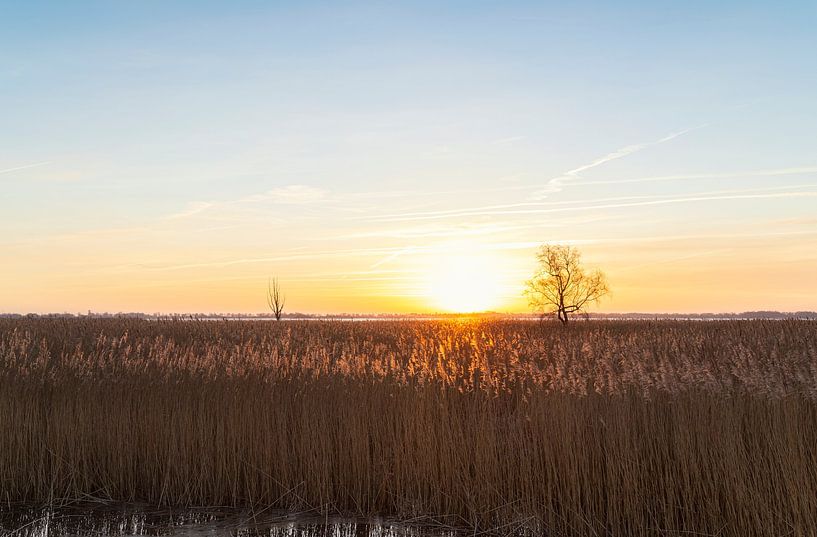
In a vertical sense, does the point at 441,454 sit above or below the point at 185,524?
above

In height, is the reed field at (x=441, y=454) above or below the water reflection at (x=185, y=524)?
above

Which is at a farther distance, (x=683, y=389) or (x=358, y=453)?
(x=683, y=389)

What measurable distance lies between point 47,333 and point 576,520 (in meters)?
22.1

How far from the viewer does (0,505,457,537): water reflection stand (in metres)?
5.93

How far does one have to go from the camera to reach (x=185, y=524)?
6199 millimetres

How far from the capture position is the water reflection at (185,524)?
5934mm

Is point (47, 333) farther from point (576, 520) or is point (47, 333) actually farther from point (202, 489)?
point (576, 520)

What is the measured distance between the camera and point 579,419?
6.66m

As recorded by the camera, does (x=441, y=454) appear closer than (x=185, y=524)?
No

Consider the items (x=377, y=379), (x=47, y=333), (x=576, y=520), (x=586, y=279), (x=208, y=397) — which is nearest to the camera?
(x=576, y=520)

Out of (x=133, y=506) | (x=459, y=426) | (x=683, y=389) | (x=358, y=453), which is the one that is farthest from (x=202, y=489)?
(x=683, y=389)

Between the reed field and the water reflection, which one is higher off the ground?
the reed field

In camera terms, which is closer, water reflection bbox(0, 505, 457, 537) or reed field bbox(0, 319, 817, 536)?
reed field bbox(0, 319, 817, 536)

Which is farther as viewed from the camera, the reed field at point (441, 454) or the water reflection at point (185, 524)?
the water reflection at point (185, 524)
